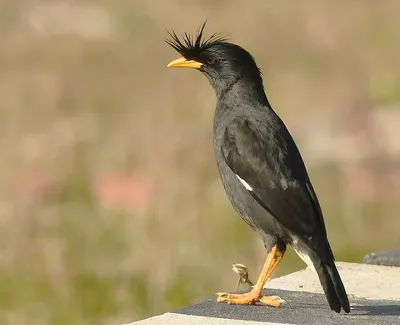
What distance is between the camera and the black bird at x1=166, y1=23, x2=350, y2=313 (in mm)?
6488

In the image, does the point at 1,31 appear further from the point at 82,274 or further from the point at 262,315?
the point at 262,315

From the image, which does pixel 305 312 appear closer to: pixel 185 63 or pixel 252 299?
pixel 252 299

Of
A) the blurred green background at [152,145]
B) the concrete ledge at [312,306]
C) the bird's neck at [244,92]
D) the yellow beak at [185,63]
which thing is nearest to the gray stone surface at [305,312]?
the concrete ledge at [312,306]

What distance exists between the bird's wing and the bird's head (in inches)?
16.8

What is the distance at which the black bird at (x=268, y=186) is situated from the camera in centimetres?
649

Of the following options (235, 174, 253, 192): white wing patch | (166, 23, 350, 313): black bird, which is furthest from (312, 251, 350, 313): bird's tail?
(235, 174, 253, 192): white wing patch

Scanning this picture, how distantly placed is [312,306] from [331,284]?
18cm

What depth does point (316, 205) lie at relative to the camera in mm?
6664

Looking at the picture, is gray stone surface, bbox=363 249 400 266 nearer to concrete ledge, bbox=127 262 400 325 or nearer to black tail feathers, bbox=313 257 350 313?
concrete ledge, bbox=127 262 400 325

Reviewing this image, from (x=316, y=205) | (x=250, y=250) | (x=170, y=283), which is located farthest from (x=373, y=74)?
(x=316, y=205)

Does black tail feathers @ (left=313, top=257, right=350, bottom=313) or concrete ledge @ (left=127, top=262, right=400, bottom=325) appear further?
black tail feathers @ (left=313, top=257, right=350, bottom=313)

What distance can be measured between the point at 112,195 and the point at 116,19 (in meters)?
12.3

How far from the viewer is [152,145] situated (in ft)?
49.7

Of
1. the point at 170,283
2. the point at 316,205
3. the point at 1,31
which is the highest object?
the point at 1,31
